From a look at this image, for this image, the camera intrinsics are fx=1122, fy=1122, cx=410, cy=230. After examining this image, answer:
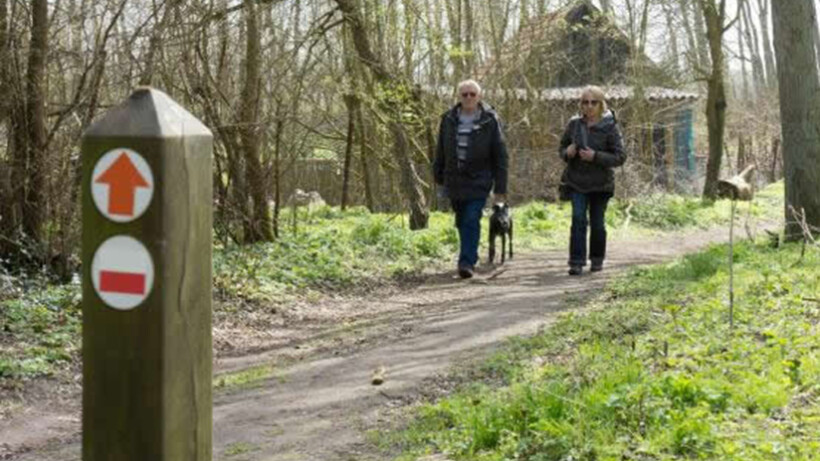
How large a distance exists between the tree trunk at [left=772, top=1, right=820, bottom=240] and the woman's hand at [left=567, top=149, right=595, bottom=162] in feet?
6.63

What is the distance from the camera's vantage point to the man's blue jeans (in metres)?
12.1

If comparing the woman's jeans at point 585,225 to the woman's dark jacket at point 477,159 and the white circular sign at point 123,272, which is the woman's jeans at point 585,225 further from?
the white circular sign at point 123,272

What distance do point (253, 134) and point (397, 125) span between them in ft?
11.7

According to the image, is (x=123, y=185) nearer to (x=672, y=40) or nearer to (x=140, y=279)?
(x=140, y=279)

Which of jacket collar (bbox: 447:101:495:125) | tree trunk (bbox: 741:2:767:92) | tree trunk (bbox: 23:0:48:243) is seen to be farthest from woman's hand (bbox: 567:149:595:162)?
tree trunk (bbox: 741:2:767:92)

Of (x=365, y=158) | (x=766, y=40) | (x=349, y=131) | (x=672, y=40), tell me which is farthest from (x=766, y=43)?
(x=349, y=131)

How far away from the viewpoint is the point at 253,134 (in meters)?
13.6

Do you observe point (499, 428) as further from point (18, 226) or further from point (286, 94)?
point (286, 94)

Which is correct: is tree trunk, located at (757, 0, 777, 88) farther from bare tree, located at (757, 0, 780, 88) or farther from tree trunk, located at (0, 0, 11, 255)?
tree trunk, located at (0, 0, 11, 255)

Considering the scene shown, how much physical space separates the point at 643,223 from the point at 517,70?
7.27 metres

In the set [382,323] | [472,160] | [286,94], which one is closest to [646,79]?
[286,94]

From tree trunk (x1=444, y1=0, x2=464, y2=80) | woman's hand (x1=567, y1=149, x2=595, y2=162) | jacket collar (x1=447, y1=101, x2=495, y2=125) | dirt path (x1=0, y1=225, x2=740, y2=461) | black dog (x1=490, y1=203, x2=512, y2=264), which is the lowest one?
dirt path (x1=0, y1=225, x2=740, y2=461)

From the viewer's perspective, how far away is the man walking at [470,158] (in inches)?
476

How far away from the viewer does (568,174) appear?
40.2 ft
